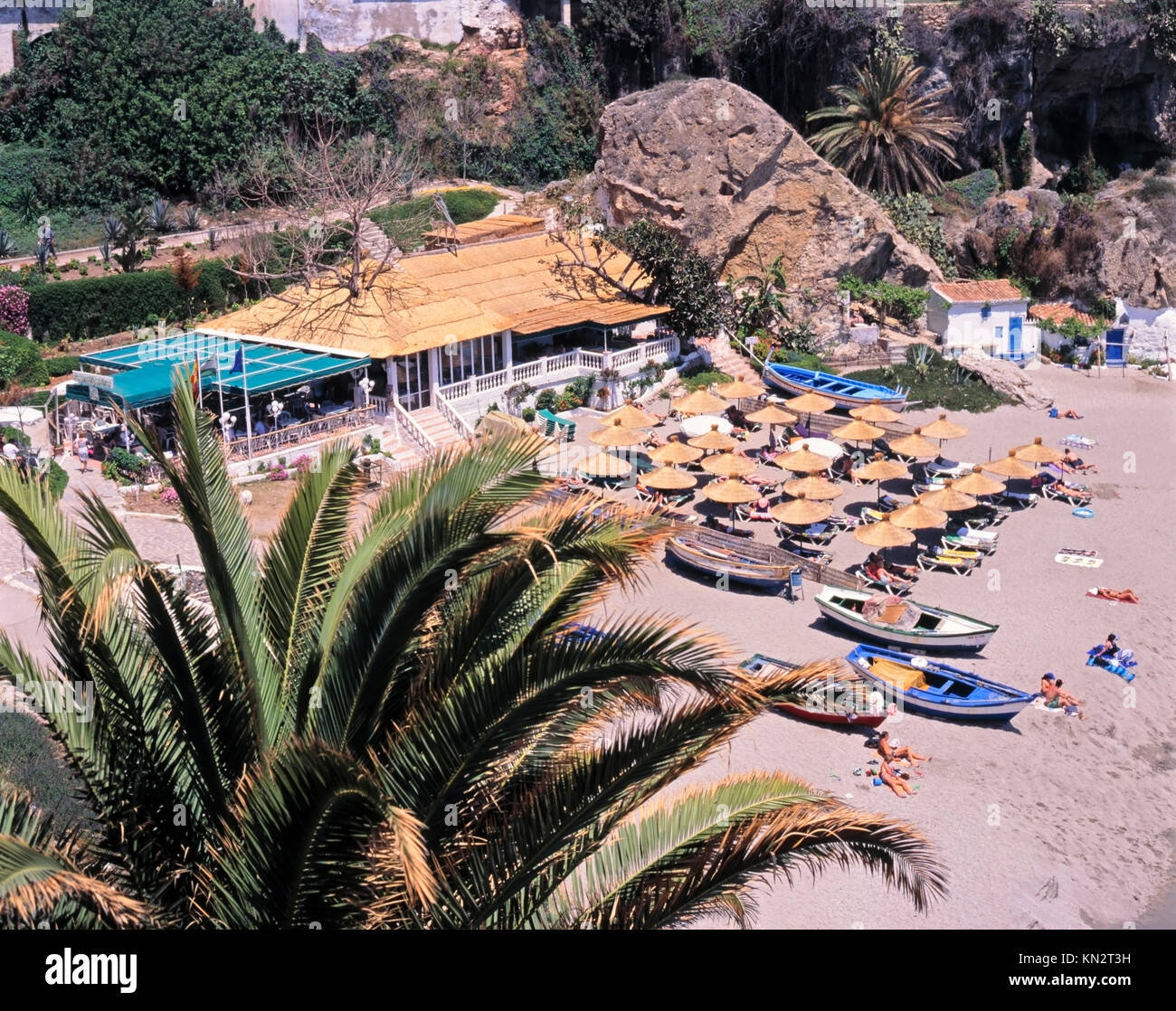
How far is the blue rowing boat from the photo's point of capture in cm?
3462

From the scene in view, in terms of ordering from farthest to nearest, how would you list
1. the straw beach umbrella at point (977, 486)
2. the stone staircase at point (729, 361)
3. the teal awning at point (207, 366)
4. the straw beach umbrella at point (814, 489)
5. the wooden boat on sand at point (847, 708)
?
the stone staircase at point (729, 361) < the teal awning at point (207, 366) < the straw beach umbrella at point (977, 486) < the straw beach umbrella at point (814, 489) < the wooden boat on sand at point (847, 708)

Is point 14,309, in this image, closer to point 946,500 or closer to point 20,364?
point 20,364

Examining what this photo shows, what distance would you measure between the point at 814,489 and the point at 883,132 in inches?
906

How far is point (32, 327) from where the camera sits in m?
35.0

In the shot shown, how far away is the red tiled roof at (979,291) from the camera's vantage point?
4125 centimetres

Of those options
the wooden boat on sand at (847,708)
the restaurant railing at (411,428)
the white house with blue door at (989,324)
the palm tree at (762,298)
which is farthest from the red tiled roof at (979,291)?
the wooden boat on sand at (847,708)

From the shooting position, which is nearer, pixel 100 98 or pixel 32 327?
pixel 32 327

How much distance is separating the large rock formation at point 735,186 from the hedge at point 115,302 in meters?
12.8

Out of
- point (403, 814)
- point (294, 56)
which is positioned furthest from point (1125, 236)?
point (403, 814)

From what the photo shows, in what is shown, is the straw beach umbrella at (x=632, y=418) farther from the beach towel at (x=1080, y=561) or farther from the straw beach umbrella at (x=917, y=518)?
the beach towel at (x=1080, y=561)

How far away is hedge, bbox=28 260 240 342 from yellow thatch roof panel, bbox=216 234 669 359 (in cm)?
435

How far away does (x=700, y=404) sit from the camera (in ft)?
106

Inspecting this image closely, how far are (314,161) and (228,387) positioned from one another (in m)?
14.0
